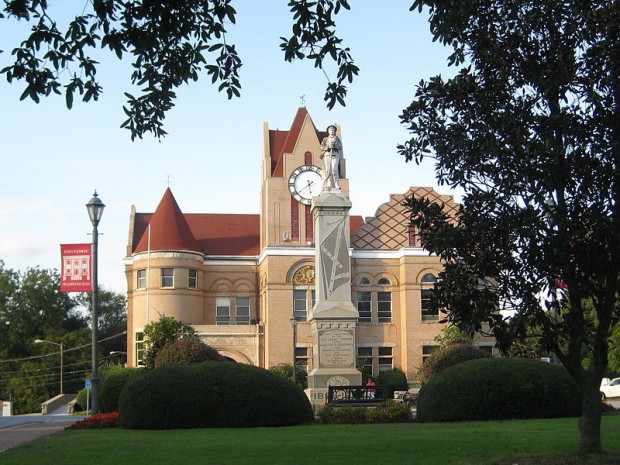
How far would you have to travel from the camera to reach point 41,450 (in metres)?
15.9

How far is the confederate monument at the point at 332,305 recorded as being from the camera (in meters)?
33.3

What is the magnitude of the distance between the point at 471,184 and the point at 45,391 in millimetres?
77253

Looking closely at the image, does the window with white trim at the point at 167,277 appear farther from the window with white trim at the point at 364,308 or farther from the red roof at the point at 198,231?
the window with white trim at the point at 364,308

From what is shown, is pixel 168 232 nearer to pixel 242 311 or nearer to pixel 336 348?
pixel 242 311

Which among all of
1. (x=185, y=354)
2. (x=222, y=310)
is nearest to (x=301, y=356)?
(x=222, y=310)

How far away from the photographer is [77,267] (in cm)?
2539

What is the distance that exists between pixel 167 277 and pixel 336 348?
28.1m

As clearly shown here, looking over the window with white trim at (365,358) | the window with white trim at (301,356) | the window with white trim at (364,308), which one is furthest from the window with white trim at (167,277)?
the window with white trim at (365,358)

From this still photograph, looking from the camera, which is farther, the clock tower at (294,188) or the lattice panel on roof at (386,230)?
the lattice panel on roof at (386,230)

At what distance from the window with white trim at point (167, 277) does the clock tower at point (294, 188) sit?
660 centimetres

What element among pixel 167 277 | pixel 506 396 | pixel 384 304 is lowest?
pixel 506 396

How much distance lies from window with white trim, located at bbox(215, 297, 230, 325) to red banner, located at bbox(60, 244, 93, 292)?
36689mm

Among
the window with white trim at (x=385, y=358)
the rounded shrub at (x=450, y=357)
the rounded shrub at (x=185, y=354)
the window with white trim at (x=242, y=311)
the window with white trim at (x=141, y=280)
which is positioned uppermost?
the window with white trim at (x=141, y=280)

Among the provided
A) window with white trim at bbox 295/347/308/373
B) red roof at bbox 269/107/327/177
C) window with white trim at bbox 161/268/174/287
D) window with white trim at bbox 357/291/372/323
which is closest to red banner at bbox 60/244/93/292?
window with white trim at bbox 295/347/308/373
